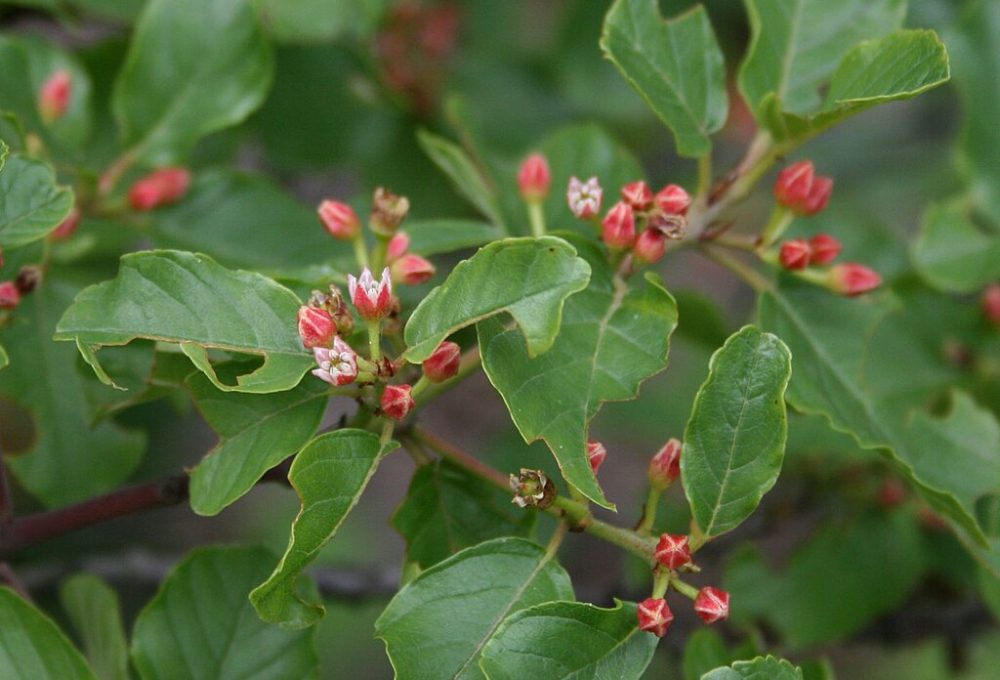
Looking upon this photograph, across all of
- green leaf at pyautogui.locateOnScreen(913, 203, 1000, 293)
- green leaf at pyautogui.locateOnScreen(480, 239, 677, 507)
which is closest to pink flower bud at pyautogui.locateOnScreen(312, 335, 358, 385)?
green leaf at pyautogui.locateOnScreen(480, 239, 677, 507)

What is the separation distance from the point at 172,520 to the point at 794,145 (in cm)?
228

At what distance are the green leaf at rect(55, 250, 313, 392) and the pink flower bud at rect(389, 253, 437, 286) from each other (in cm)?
16

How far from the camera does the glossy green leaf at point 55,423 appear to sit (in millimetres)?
1549

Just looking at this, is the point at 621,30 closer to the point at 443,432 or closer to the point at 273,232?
the point at 273,232

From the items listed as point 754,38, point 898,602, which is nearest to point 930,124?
point 898,602

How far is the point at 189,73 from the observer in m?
1.65

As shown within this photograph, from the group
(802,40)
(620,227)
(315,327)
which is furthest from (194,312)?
(802,40)

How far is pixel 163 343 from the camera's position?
1.18m

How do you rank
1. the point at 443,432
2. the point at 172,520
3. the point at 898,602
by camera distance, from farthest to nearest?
1. the point at 443,432
2. the point at 172,520
3. the point at 898,602

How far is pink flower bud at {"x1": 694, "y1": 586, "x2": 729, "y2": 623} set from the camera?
111 cm

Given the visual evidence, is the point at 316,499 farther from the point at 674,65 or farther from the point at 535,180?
the point at 674,65

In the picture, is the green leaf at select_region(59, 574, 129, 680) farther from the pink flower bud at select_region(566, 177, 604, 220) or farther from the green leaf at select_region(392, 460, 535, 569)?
the pink flower bud at select_region(566, 177, 604, 220)

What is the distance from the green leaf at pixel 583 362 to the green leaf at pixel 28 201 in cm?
49

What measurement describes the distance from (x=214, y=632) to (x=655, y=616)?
1.83 ft
